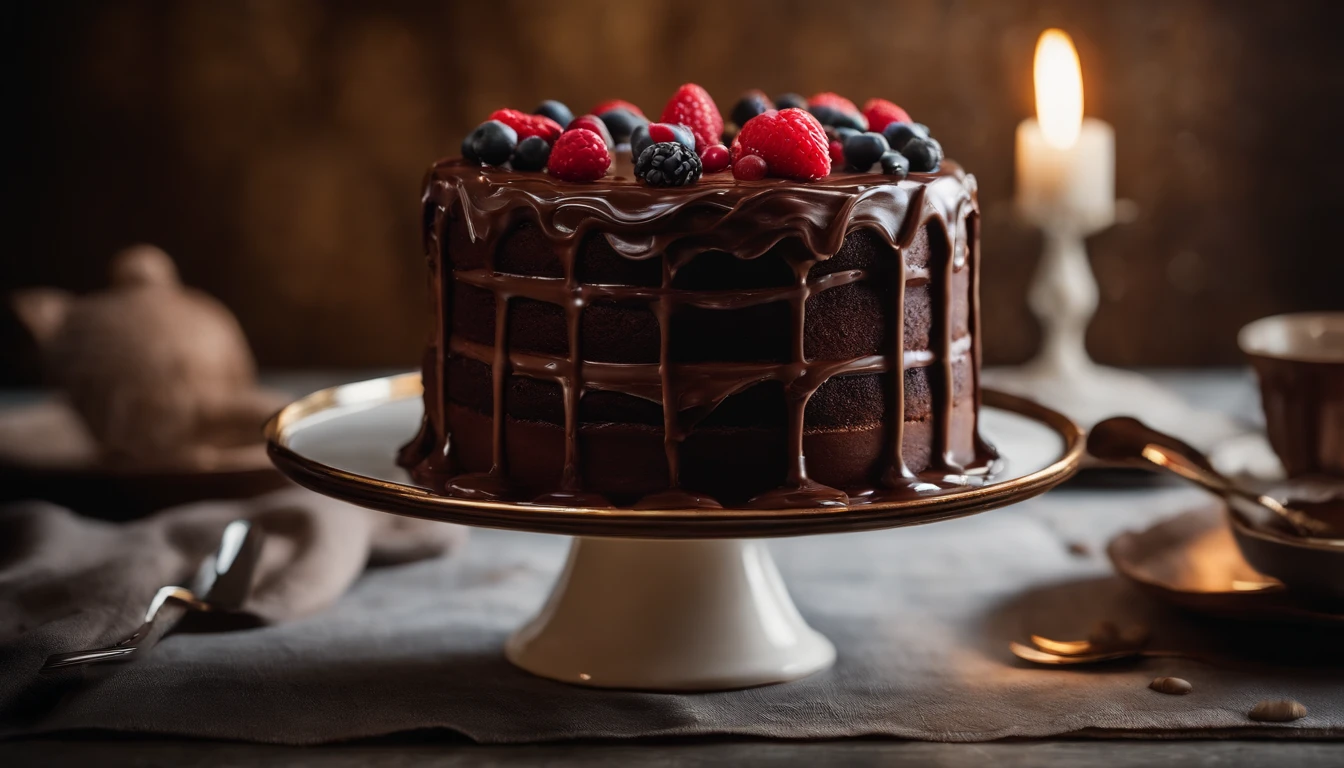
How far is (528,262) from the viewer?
1487 millimetres

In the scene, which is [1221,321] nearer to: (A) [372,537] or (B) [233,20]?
(A) [372,537]

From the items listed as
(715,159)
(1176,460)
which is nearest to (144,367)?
(715,159)

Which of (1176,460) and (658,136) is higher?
(658,136)

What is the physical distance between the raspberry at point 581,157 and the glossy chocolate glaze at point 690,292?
0.05 feet

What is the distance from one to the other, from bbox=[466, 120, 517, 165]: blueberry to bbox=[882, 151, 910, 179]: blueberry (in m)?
0.41

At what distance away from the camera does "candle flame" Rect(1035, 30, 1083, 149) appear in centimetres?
249

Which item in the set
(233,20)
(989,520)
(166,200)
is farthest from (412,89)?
(989,520)

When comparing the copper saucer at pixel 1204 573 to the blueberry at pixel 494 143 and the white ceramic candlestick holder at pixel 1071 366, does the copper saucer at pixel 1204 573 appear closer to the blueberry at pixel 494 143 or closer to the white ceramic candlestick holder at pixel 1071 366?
the white ceramic candlestick holder at pixel 1071 366

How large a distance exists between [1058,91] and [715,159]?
1208 millimetres

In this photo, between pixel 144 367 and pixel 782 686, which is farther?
pixel 144 367

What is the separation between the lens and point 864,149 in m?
1.54

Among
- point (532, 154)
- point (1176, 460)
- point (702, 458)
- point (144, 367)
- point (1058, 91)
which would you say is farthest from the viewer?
point (1058, 91)

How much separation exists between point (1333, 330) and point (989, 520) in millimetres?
565

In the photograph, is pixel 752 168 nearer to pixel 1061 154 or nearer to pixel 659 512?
pixel 659 512
